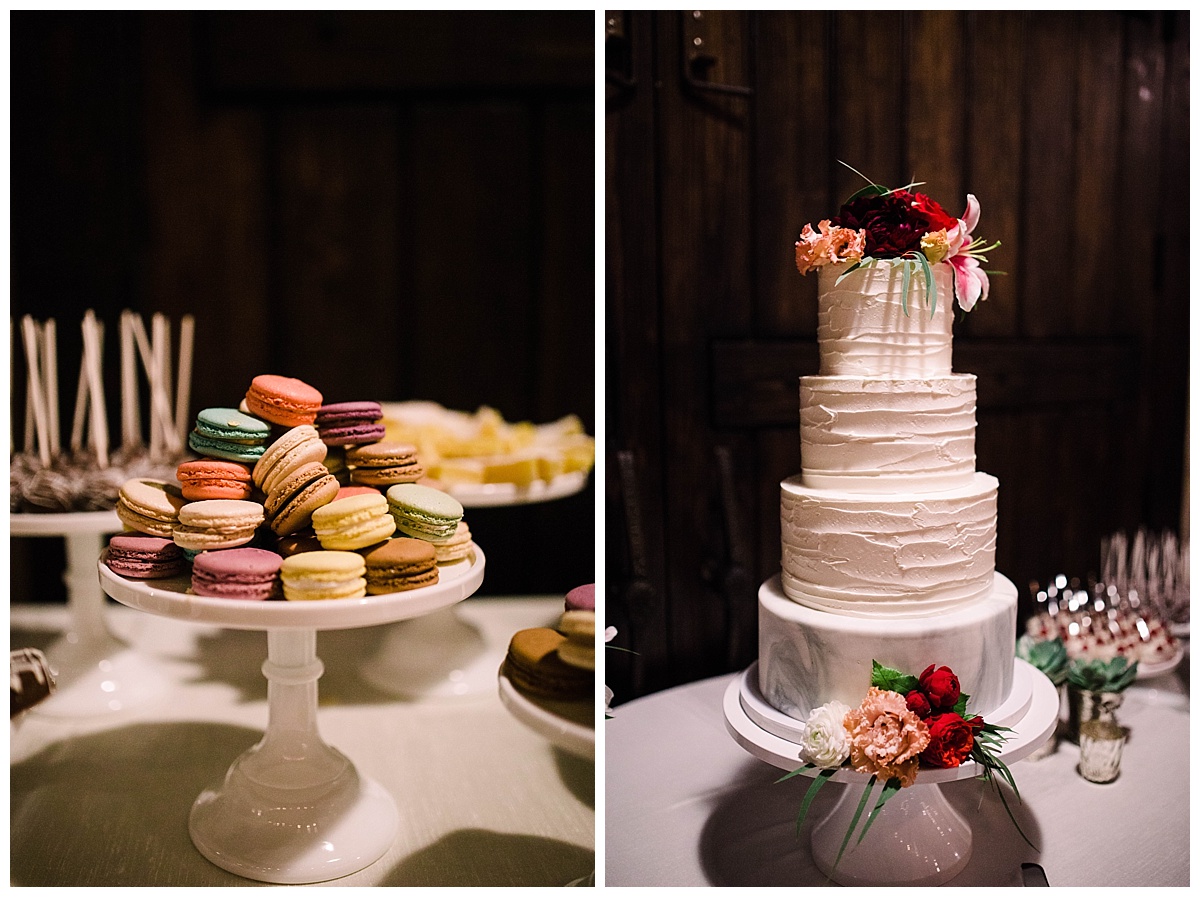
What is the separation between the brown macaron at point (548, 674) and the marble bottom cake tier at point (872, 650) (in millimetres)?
351

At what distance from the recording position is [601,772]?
1441mm

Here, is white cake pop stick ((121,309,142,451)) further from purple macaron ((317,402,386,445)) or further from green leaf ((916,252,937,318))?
green leaf ((916,252,937,318))

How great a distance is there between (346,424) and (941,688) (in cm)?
110

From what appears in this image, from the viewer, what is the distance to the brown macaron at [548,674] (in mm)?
1390

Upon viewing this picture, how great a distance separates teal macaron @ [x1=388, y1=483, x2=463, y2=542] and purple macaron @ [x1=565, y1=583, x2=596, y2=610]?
256mm

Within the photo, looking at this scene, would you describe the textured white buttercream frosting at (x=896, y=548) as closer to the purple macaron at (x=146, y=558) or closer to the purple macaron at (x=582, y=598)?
the purple macaron at (x=582, y=598)

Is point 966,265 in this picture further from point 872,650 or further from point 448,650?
point 448,650

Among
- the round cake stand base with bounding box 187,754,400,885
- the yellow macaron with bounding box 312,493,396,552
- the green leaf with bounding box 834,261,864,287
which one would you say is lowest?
the round cake stand base with bounding box 187,754,400,885

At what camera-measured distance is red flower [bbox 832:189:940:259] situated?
1437 millimetres

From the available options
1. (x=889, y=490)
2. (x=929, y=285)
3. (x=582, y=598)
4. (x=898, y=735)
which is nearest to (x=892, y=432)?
(x=889, y=490)

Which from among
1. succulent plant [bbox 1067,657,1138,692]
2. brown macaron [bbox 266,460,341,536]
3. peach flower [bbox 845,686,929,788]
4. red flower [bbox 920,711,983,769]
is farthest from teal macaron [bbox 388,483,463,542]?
succulent plant [bbox 1067,657,1138,692]

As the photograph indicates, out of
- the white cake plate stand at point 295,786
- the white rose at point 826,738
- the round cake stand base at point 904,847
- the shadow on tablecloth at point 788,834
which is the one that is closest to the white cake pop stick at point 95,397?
the white cake plate stand at point 295,786

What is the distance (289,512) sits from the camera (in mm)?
1348

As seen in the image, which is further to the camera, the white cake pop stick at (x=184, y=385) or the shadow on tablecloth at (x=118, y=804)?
the white cake pop stick at (x=184, y=385)
